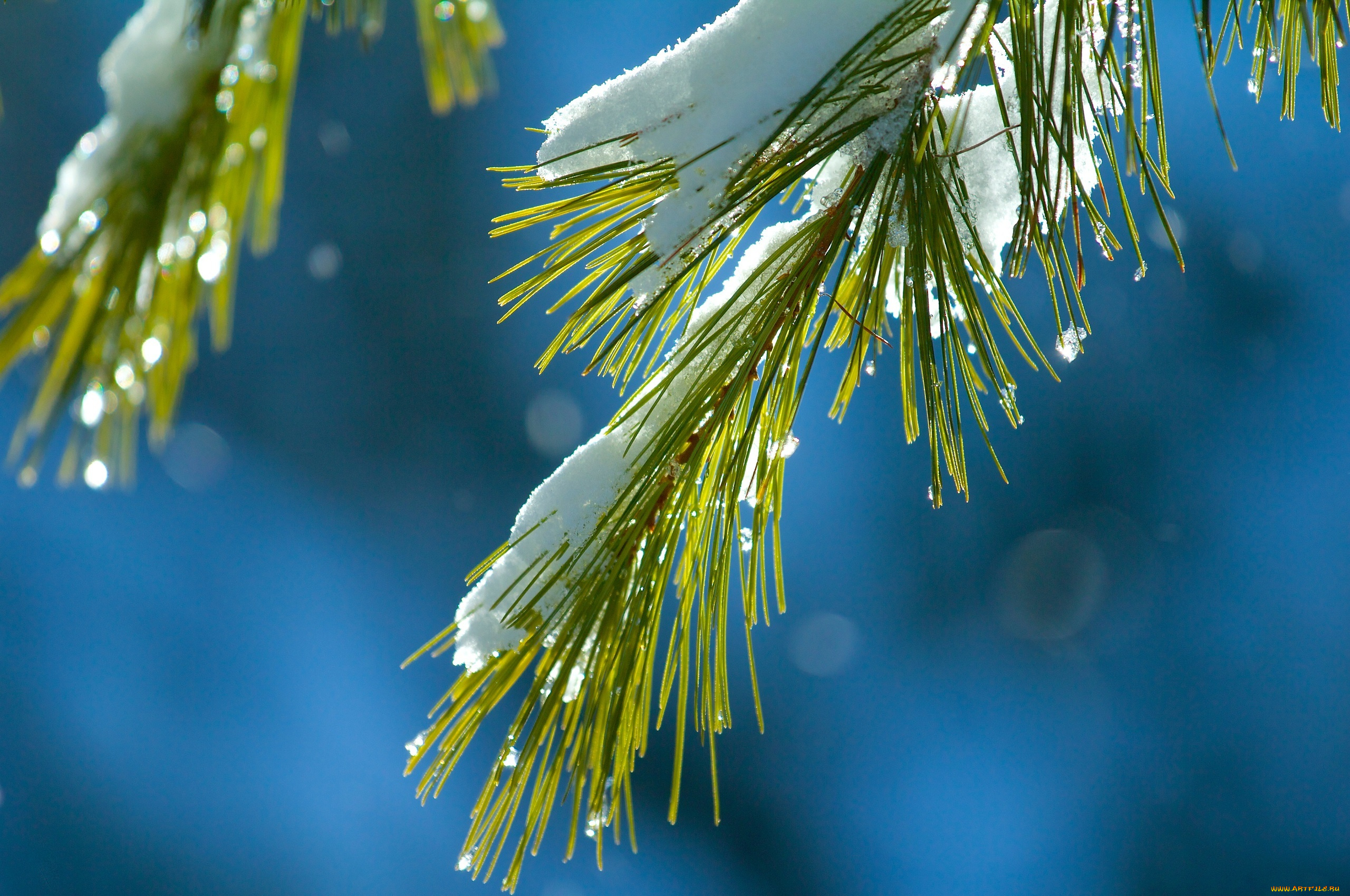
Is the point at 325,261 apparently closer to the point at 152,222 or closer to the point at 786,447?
the point at 786,447

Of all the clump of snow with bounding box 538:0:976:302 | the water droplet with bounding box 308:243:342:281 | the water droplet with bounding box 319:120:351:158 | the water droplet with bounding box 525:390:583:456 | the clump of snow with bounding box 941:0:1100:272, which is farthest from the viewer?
the water droplet with bounding box 319:120:351:158

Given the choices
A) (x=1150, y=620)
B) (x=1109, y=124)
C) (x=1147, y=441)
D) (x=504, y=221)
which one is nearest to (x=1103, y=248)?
(x=1109, y=124)

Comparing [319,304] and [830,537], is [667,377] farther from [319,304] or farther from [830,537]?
[319,304]

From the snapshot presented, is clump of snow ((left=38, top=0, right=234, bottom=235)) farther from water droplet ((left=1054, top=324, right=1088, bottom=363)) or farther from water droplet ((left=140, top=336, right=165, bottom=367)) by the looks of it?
water droplet ((left=1054, top=324, right=1088, bottom=363))

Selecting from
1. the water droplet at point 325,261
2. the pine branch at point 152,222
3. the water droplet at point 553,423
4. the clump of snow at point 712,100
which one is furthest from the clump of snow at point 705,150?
the water droplet at point 325,261

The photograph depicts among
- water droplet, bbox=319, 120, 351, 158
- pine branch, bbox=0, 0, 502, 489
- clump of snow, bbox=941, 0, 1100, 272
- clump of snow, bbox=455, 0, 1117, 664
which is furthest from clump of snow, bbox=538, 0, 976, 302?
water droplet, bbox=319, 120, 351, 158

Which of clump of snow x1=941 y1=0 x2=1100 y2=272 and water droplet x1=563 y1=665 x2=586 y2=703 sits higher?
clump of snow x1=941 y1=0 x2=1100 y2=272

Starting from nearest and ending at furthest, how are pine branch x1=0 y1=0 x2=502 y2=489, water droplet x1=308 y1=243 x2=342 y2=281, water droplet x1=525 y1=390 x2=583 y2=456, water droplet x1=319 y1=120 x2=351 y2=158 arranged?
pine branch x1=0 y1=0 x2=502 y2=489 < water droplet x1=525 y1=390 x2=583 y2=456 < water droplet x1=308 y1=243 x2=342 y2=281 < water droplet x1=319 y1=120 x2=351 y2=158

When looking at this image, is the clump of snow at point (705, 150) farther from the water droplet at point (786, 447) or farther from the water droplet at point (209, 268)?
the water droplet at point (209, 268)
